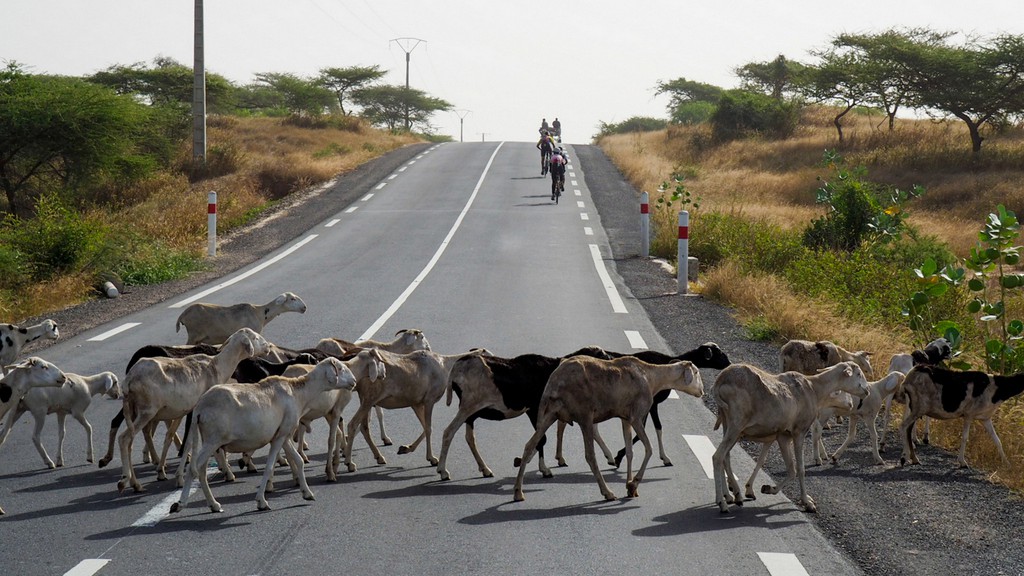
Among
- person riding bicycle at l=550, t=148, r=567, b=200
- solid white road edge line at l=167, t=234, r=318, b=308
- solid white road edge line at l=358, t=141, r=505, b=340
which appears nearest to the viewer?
solid white road edge line at l=358, t=141, r=505, b=340

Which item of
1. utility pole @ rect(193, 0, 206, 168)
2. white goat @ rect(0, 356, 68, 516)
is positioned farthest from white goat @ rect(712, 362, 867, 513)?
utility pole @ rect(193, 0, 206, 168)

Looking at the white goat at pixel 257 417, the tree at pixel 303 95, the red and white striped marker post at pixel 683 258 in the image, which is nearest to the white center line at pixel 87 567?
the white goat at pixel 257 417

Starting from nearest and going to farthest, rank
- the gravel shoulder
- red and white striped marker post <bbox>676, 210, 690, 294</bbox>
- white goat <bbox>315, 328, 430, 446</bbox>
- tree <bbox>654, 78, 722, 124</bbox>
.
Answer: the gravel shoulder, white goat <bbox>315, 328, 430, 446</bbox>, red and white striped marker post <bbox>676, 210, 690, 294</bbox>, tree <bbox>654, 78, 722, 124</bbox>

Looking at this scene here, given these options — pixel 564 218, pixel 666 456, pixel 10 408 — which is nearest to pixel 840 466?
pixel 666 456

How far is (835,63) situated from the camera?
5391cm

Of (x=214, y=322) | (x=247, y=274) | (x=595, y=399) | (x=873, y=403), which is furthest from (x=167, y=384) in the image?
(x=247, y=274)

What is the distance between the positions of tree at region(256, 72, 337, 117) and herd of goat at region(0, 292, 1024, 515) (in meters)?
61.0

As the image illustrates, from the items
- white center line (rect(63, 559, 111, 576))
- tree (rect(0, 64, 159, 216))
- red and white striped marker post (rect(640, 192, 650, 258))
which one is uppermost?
tree (rect(0, 64, 159, 216))

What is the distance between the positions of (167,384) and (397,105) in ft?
286

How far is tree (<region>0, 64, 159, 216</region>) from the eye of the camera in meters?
31.3

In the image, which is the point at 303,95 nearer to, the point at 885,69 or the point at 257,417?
the point at 885,69

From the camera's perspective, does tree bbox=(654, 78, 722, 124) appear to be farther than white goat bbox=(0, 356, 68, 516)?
Yes

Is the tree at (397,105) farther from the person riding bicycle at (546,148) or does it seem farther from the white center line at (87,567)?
the white center line at (87,567)

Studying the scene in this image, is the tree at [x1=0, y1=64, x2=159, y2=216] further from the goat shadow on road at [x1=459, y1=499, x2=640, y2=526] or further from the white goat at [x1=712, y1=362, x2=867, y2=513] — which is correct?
the white goat at [x1=712, y1=362, x2=867, y2=513]
